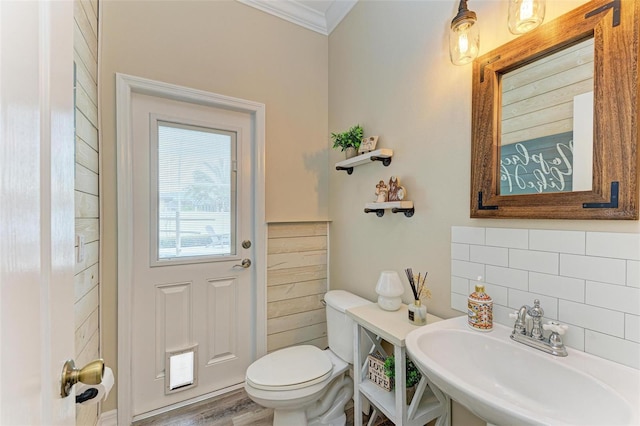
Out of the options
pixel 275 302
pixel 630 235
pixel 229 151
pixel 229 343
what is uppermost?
Result: pixel 229 151

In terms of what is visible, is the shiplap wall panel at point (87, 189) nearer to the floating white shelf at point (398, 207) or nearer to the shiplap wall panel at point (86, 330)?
the shiplap wall panel at point (86, 330)

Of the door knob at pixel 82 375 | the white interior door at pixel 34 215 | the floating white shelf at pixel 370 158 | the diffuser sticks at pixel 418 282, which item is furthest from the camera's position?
the floating white shelf at pixel 370 158

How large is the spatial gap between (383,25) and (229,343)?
2305 millimetres

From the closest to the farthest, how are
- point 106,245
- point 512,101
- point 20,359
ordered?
point 20,359 < point 512,101 < point 106,245

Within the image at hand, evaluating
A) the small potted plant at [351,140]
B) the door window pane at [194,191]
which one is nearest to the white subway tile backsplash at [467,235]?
the small potted plant at [351,140]

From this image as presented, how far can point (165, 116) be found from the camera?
1.74 meters

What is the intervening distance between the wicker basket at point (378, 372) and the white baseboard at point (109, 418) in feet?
Answer: 4.76

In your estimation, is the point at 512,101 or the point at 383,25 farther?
the point at 383,25

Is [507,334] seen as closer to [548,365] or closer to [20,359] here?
[548,365]

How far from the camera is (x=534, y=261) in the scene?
978 millimetres

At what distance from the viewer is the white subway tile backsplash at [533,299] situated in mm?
927

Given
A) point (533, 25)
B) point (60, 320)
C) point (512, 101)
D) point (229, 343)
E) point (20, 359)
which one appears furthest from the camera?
point (229, 343)

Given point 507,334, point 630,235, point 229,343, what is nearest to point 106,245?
point 229,343

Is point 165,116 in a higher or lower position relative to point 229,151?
higher
